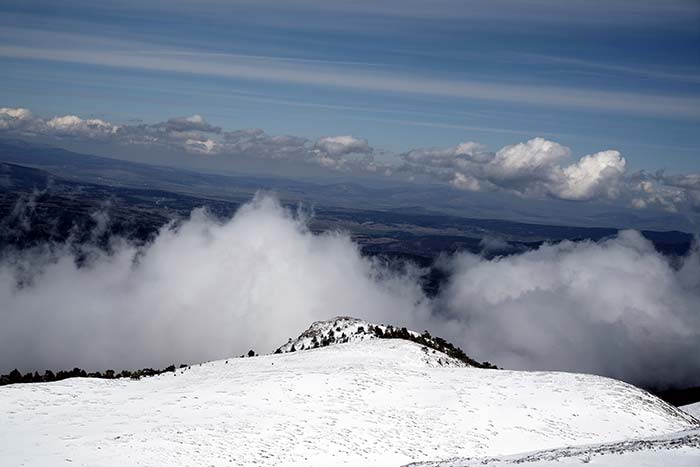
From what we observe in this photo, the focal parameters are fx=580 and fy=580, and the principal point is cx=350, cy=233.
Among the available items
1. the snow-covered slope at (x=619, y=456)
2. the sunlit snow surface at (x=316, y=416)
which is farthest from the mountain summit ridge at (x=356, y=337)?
the snow-covered slope at (x=619, y=456)

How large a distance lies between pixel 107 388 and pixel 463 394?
64.6 ft

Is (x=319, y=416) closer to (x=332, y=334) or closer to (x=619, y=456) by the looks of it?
(x=619, y=456)

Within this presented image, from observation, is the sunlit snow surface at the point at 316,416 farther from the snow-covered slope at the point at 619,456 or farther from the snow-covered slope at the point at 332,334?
the snow-covered slope at the point at 332,334

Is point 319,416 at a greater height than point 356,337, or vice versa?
point 319,416

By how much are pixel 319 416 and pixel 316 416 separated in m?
0.14

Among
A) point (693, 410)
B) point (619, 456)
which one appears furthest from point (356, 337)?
point (693, 410)

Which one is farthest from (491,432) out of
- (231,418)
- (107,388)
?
(107,388)

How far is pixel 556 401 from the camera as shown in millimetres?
32500

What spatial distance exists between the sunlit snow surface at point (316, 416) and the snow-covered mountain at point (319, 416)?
0.06 meters

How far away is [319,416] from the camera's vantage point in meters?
27.5

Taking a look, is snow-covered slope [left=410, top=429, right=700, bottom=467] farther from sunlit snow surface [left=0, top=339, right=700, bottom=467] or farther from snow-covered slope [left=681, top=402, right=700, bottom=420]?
snow-covered slope [left=681, top=402, right=700, bottom=420]

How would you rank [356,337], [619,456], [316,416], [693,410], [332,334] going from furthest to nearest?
[693,410] < [332,334] < [356,337] < [316,416] < [619,456]

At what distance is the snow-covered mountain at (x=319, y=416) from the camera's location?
906 inches

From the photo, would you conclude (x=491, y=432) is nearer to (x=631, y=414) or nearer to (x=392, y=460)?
(x=392, y=460)
